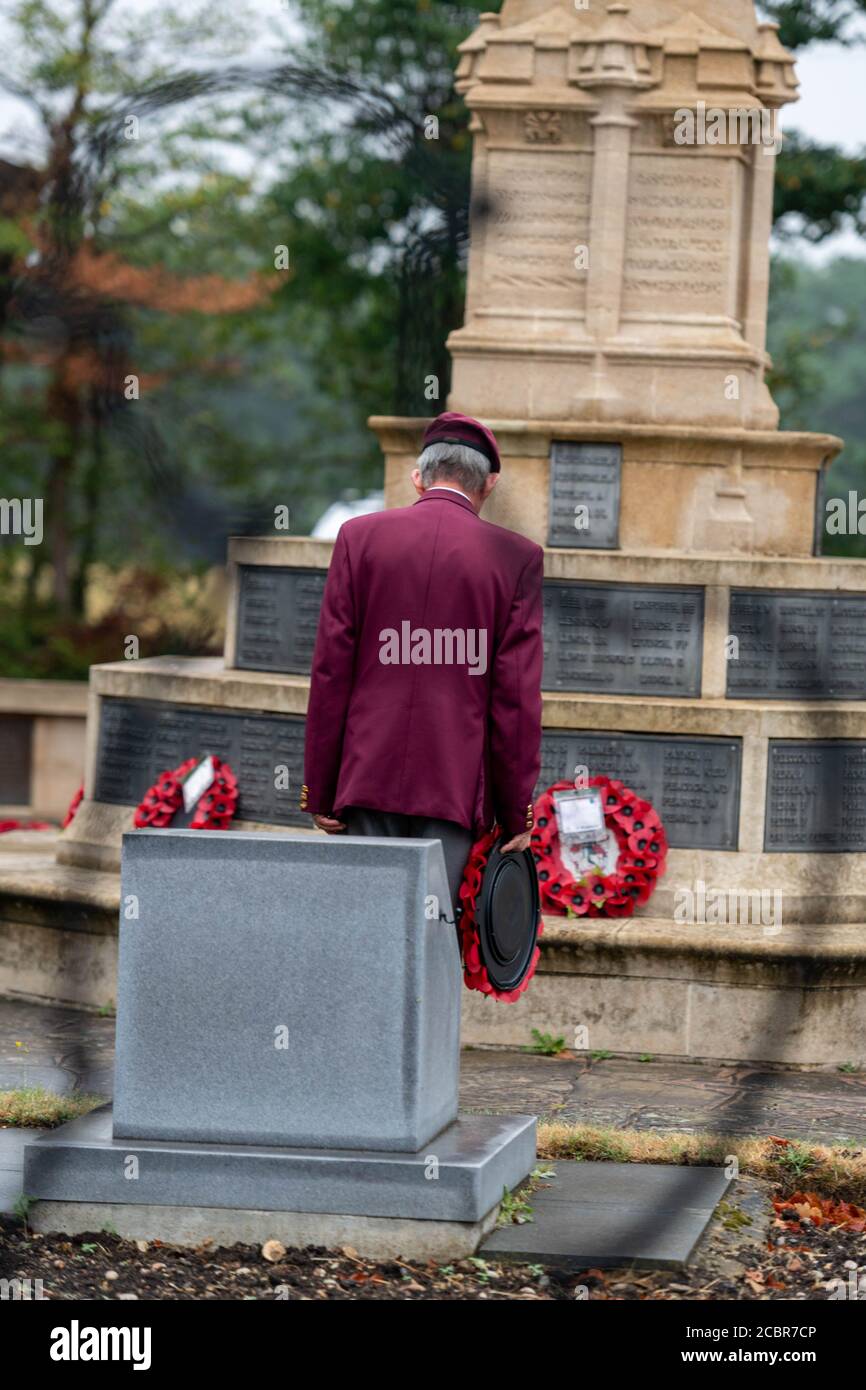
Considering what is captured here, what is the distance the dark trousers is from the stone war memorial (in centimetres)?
25

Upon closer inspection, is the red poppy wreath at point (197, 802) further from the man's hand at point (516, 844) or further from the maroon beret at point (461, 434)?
the maroon beret at point (461, 434)

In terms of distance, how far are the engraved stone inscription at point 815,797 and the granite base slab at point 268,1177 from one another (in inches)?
142

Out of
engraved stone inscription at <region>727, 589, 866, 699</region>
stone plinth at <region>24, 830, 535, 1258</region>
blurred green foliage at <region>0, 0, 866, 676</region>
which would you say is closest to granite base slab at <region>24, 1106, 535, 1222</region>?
stone plinth at <region>24, 830, 535, 1258</region>

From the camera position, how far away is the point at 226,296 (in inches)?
642

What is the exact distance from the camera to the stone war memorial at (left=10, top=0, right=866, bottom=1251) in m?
5.16

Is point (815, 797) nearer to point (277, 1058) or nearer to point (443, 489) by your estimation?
point (443, 489)

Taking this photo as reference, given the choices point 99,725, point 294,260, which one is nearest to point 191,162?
point 294,260

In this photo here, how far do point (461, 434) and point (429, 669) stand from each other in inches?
27.0

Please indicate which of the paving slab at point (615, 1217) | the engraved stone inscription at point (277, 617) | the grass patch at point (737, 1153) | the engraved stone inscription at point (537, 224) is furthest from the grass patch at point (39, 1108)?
the engraved stone inscription at point (537, 224)

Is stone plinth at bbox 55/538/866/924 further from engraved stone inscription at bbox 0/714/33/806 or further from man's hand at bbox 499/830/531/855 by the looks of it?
engraved stone inscription at bbox 0/714/33/806

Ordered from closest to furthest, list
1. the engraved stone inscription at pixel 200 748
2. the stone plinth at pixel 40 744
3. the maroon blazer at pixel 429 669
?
the maroon blazer at pixel 429 669 < the engraved stone inscription at pixel 200 748 < the stone plinth at pixel 40 744

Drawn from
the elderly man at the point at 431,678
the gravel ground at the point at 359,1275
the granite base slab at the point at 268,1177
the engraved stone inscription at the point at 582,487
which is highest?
the engraved stone inscription at the point at 582,487

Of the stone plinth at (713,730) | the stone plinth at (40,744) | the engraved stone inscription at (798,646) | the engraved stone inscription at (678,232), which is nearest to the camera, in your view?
the stone plinth at (713,730)

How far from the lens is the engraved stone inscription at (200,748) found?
9094mm
